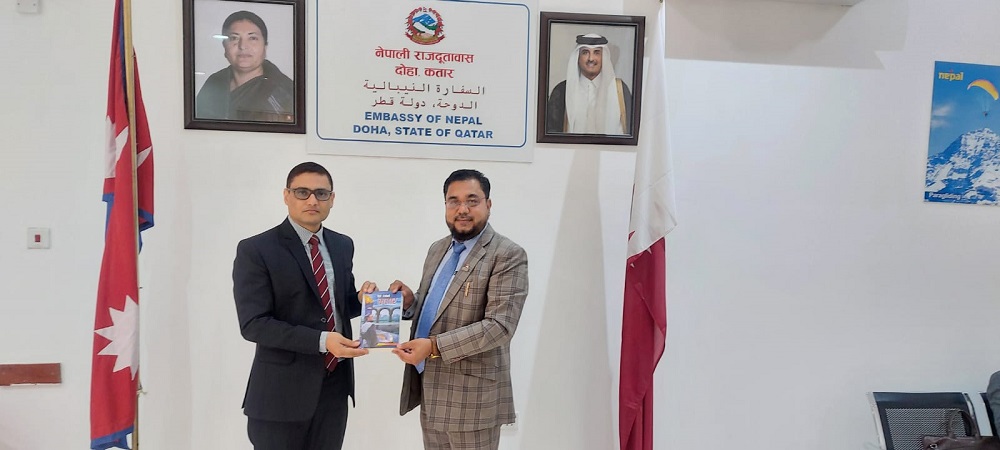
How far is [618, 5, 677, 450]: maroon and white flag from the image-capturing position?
231 cm

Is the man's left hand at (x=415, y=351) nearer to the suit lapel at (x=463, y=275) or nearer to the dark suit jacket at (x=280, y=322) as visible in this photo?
the suit lapel at (x=463, y=275)

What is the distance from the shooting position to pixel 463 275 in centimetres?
196

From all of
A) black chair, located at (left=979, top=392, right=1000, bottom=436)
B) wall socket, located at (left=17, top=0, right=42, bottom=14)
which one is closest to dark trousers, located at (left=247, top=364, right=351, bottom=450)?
wall socket, located at (left=17, top=0, right=42, bottom=14)

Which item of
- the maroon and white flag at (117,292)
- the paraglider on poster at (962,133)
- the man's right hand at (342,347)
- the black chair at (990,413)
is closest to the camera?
the man's right hand at (342,347)

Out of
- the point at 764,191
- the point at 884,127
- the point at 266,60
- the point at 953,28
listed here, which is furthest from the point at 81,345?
the point at 953,28

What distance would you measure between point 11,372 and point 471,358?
2.03 metres

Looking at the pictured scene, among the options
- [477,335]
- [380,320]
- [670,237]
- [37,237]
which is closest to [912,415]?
[670,237]

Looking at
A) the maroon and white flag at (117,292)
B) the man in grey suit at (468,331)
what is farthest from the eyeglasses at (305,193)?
the maroon and white flag at (117,292)

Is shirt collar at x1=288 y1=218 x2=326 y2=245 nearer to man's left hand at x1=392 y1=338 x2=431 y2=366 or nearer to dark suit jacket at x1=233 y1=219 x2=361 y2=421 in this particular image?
dark suit jacket at x1=233 y1=219 x2=361 y2=421

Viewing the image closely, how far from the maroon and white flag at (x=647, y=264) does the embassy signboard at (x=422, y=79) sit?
21.5 inches

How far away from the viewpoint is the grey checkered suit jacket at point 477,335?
1904mm

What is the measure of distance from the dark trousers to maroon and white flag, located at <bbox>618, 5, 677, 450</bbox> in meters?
1.19

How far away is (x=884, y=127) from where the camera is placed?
2680 mm

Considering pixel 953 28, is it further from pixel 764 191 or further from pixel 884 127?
pixel 764 191
